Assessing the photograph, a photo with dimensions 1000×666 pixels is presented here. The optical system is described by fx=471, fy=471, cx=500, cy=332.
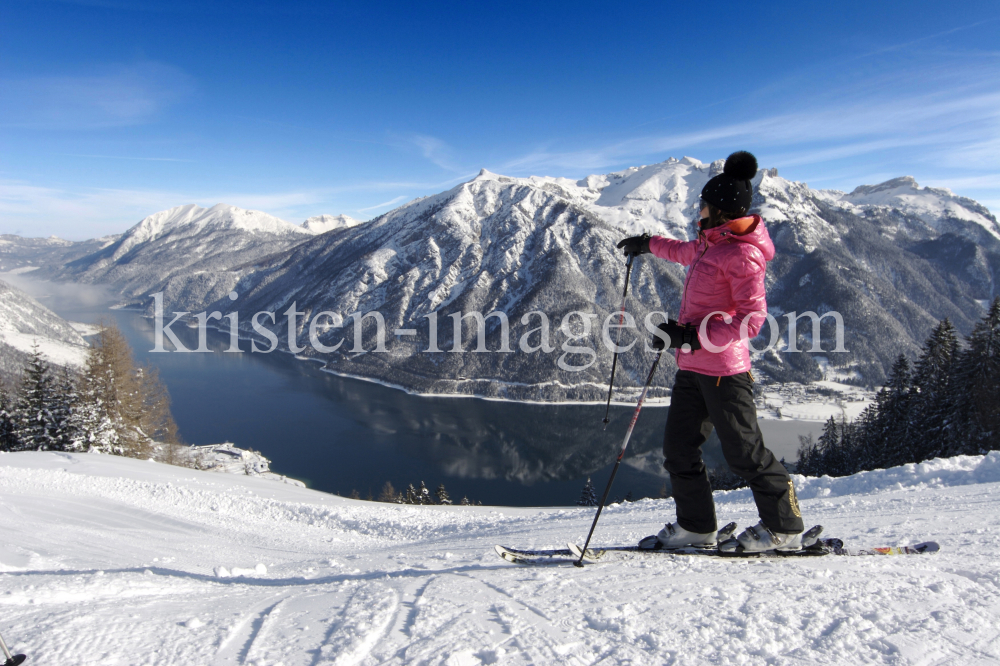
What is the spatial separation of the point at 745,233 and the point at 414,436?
72.1 meters

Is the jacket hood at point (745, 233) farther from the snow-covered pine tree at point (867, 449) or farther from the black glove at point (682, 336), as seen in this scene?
the snow-covered pine tree at point (867, 449)

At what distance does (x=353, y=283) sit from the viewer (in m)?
176

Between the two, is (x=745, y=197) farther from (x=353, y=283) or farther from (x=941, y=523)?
(x=353, y=283)

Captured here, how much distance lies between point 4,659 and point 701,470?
4.04 metres

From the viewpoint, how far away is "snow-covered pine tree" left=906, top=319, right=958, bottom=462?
65.5ft

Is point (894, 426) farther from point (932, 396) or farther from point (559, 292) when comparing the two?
point (559, 292)

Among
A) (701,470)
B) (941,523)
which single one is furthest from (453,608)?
(941,523)

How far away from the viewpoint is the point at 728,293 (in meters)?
3.04

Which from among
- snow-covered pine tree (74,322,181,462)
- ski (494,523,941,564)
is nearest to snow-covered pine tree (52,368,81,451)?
snow-covered pine tree (74,322,181,462)

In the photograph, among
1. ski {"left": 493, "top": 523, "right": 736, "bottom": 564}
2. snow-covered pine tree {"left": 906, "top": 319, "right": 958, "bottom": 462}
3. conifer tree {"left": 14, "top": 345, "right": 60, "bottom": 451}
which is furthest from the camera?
snow-covered pine tree {"left": 906, "top": 319, "right": 958, "bottom": 462}

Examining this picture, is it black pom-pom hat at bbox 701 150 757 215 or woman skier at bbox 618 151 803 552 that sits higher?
black pom-pom hat at bbox 701 150 757 215

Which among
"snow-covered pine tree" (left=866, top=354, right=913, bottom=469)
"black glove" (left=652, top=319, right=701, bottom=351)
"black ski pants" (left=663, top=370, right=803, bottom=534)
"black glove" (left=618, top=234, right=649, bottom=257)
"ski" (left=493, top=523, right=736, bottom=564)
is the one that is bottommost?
"snow-covered pine tree" (left=866, top=354, right=913, bottom=469)

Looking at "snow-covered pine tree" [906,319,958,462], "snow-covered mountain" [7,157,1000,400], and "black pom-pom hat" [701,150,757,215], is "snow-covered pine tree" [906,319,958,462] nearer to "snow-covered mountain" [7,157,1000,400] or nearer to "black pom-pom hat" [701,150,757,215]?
"black pom-pom hat" [701,150,757,215]

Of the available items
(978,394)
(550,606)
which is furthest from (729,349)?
(978,394)
